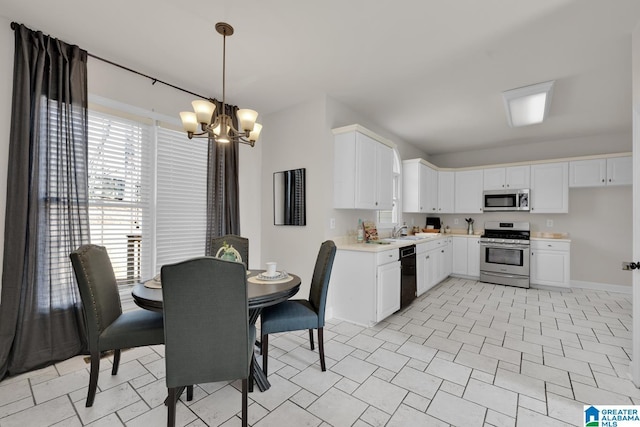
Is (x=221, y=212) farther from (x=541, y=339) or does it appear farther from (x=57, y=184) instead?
(x=541, y=339)

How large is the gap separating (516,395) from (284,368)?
1680 mm

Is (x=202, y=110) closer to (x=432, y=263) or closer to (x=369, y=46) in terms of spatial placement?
(x=369, y=46)

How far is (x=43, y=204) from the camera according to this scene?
2277 millimetres

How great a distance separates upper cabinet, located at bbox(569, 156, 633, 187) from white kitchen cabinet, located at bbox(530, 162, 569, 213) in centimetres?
11

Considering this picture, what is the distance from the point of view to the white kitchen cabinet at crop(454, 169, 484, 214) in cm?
563

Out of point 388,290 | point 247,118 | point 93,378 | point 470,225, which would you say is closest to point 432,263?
point 388,290

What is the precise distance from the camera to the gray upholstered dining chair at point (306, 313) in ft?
6.98

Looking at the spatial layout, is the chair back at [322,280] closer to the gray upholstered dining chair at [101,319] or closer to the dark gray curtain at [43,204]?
the gray upholstered dining chair at [101,319]

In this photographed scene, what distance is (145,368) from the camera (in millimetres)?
2295

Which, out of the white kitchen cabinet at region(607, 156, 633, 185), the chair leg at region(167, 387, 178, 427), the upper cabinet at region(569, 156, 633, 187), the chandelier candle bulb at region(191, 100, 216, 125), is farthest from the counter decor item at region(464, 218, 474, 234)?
the chair leg at region(167, 387, 178, 427)

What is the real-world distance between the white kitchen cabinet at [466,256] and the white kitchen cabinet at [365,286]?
2.77 meters

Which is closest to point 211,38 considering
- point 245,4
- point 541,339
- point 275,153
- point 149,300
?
point 245,4

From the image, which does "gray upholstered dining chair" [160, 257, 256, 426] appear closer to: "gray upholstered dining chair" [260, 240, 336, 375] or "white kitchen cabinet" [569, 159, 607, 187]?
"gray upholstered dining chair" [260, 240, 336, 375]

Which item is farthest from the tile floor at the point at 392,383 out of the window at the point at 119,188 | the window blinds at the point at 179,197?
the window blinds at the point at 179,197
